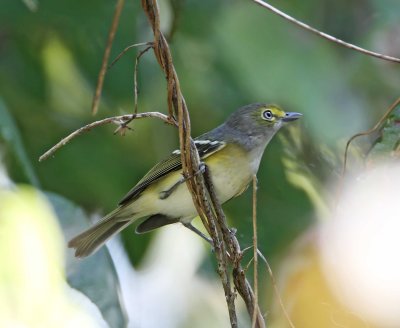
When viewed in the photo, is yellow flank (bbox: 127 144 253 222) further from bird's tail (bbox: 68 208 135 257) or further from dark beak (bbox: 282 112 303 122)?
dark beak (bbox: 282 112 303 122)

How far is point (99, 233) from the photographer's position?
398 centimetres

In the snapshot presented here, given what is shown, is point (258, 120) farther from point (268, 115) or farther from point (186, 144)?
point (186, 144)

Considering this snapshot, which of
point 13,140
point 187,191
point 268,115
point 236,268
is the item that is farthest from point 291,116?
point 236,268

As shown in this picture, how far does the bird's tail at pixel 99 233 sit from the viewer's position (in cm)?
386

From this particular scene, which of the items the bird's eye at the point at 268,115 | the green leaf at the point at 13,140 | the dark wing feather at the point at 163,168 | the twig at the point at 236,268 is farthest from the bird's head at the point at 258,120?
the twig at the point at 236,268

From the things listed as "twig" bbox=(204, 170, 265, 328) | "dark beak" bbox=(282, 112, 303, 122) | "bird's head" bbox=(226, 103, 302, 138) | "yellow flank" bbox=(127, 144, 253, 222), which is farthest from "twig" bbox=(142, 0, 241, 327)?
"bird's head" bbox=(226, 103, 302, 138)

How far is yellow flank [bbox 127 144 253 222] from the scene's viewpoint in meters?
3.95

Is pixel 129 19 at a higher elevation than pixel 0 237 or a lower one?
higher

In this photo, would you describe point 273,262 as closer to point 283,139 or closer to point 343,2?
point 283,139

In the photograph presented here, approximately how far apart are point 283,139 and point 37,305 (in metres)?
1.55

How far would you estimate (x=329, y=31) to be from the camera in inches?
191

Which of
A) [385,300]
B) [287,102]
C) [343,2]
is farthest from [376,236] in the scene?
[343,2]

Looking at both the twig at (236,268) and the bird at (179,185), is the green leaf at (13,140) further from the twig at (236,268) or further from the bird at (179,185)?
the twig at (236,268)

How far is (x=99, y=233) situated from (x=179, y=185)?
427mm
